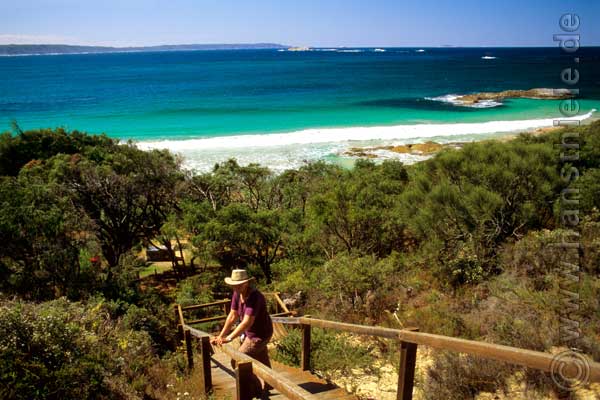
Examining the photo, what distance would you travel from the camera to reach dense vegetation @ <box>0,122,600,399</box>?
547 centimetres

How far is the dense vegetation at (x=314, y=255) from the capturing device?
5474 mm

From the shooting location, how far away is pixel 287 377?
5.66m

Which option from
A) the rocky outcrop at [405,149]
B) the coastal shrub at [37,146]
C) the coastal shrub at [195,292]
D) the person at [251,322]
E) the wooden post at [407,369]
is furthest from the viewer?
the rocky outcrop at [405,149]

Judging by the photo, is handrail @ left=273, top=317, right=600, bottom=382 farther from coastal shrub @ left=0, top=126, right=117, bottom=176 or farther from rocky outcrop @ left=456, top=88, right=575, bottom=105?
rocky outcrop @ left=456, top=88, right=575, bottom=105

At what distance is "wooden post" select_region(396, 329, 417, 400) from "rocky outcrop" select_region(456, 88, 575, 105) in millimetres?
66080

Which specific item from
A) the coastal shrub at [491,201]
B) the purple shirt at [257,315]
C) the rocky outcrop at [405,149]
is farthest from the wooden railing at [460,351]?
the rocky outcrop at [405,149]

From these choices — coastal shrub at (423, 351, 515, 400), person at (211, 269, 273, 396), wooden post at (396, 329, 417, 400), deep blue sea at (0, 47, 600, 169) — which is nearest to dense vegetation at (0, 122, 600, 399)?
coastal shrub at (423, 351, 515, 400)

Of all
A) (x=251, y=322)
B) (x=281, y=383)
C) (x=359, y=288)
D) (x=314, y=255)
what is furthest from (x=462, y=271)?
(x=281, y=383)

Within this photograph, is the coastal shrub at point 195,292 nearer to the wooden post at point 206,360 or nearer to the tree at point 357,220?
the tree at point 357,220

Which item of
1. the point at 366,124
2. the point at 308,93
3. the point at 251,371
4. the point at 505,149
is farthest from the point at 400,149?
the point at 308,93

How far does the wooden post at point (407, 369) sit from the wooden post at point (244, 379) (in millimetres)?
1379

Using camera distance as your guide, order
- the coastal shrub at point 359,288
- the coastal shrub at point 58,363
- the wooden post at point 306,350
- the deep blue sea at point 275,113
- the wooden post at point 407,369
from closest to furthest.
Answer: the wooden post at point 407,369, the coastal shrub at point 58,363, the wooden post at point 306,350, the coastal shrub at point 359,288, the deep blue sea at point 275,113

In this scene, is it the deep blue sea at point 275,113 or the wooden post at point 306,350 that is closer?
the wooden post at point 306,350

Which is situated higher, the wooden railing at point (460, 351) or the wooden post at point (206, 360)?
the wooden railing at point (460, 351)
